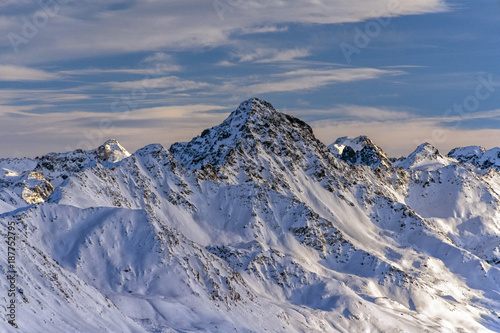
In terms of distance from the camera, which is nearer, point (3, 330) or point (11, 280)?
point (3, 330)

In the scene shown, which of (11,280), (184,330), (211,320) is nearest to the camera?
(11,280)

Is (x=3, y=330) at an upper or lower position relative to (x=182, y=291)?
upper

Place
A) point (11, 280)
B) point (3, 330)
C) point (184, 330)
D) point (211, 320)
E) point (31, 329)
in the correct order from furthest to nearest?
point (211, 320) < point (184, 330) < point (11, 280) < point (31, 329) < point (3, 330)

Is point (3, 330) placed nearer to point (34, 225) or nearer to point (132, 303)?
point (132, 303)

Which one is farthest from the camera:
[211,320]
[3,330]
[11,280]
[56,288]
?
[211,320]

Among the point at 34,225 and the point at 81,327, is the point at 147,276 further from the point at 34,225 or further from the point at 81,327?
the point at 81,327

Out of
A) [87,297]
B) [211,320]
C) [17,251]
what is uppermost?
[17,251]

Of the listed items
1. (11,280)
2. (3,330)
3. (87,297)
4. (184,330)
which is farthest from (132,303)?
(3,330)

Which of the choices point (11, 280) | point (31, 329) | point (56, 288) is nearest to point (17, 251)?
point (56, 288)

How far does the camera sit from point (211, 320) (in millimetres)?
187250

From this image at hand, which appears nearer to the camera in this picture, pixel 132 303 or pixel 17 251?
pixel 17 251

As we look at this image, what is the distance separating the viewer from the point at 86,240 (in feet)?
647

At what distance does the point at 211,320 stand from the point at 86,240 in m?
37.7

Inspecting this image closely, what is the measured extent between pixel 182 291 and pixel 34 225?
3955 cm
